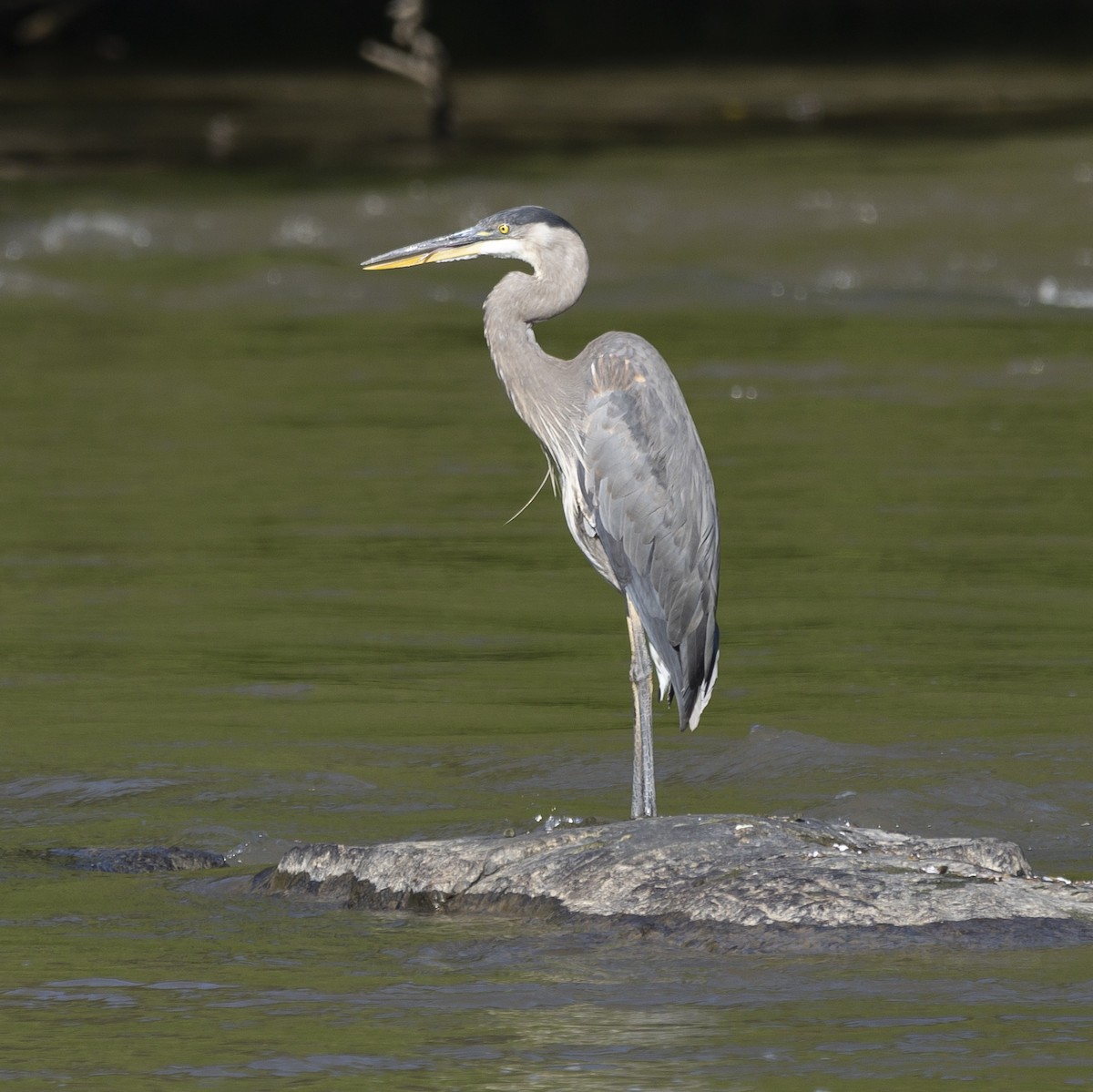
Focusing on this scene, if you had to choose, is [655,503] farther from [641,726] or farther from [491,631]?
[491,631]

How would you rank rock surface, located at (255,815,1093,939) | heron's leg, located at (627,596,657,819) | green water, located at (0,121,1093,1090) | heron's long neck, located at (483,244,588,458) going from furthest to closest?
heron's long neck, located at (483,244,588,458) < heron's leg, located at (627,596,657,819) < rock surface, located at (255,815,1093,939) < green water, located at (0,121,1093,1090)

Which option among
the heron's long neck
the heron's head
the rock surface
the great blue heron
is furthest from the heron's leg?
the heron's head

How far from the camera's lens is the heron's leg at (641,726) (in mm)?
6195

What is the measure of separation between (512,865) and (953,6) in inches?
1522

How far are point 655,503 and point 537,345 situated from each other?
1.71ft

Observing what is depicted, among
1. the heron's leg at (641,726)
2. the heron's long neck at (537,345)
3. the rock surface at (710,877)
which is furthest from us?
the heron's long neck at (537,345)

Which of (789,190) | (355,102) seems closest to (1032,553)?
(789,190)

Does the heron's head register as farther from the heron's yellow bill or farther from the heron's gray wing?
the heron's gray wing

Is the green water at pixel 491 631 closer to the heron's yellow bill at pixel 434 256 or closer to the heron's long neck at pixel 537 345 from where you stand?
the heron's long neck at pixel 537 345

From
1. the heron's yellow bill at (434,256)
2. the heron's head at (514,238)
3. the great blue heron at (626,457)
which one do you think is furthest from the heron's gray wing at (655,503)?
the heron's yellow bill at (434,256)

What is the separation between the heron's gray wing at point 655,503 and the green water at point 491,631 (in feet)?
2.39

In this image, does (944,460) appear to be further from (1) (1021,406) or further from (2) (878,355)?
(2) (878,355)

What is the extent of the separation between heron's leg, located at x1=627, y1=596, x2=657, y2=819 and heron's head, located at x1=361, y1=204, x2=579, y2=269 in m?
0.96

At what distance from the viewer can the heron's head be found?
6.44m
